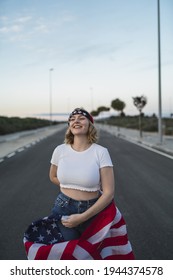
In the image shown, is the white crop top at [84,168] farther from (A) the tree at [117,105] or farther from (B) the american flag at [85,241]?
(A) the tree at [117,105]

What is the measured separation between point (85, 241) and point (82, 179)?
0.46 m

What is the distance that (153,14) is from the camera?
25.3 metres

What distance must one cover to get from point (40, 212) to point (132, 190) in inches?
108

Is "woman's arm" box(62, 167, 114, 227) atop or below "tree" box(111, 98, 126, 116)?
below

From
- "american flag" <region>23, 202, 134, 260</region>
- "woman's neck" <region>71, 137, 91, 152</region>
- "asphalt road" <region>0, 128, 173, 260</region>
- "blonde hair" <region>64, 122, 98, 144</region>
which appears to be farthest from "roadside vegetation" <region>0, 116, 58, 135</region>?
"american flag" <region>23, 202, 134, 260</region>

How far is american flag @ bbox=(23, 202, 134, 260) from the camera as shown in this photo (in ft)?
8.59

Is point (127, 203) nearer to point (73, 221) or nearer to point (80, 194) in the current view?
point (80, 194)

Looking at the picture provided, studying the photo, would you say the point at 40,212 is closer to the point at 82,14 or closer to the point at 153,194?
the point at 153,194

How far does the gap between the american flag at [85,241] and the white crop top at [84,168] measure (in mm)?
248

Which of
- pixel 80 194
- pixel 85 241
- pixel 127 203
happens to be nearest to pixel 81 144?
pixel 80 194

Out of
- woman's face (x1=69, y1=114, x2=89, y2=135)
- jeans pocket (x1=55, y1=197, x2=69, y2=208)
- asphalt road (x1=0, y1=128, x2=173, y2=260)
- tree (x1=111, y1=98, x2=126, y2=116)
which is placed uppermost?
tree (x1=111, y1=98, x2=126, y2=116)

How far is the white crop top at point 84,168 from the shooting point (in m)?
2.73

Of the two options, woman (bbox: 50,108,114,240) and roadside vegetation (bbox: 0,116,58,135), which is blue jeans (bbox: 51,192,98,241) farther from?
roadside vegetation (bbox: 0,116,58,135)
